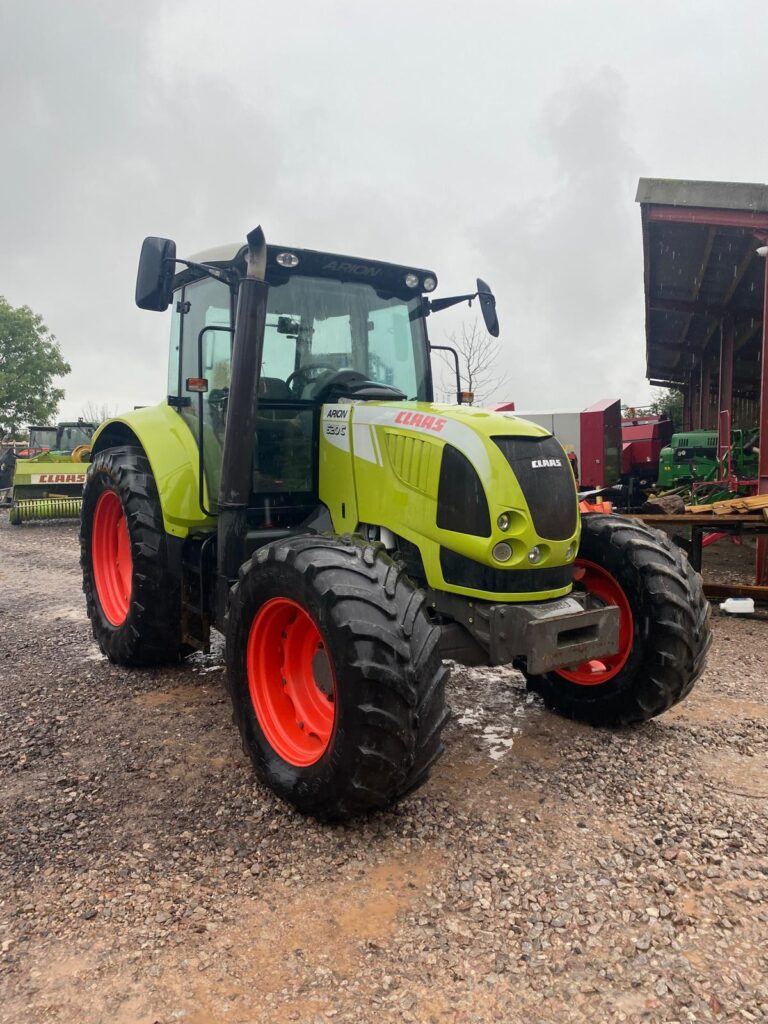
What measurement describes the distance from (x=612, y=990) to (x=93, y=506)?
14.2ft

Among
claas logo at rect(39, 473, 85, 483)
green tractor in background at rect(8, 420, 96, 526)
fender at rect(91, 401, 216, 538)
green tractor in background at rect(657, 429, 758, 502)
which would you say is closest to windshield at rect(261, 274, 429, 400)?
fender at rect(91, 401, 216, 538)

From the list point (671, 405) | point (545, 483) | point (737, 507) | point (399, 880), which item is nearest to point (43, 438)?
point (737, 507)

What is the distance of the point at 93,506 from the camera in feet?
16.8

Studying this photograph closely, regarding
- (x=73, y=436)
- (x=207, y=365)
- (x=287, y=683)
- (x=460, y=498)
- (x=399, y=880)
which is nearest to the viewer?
(x=399, y=880)

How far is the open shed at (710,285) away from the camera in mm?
7922

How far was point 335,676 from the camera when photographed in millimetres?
2658

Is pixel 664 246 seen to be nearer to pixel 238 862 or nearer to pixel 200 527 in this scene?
pixel 200 527

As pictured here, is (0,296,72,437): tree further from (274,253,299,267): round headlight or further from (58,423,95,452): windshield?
(274,253,299,267): round headlight

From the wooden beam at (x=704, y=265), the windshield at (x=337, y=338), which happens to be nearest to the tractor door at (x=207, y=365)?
the windshield at (x=337, y=338)

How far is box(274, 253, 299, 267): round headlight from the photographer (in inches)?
140

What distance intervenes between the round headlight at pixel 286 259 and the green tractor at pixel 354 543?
0.01 m

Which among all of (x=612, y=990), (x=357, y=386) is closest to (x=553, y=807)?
(x=612, y=990)

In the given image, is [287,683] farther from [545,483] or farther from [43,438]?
[43,438]

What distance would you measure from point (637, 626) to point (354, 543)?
150 cm
